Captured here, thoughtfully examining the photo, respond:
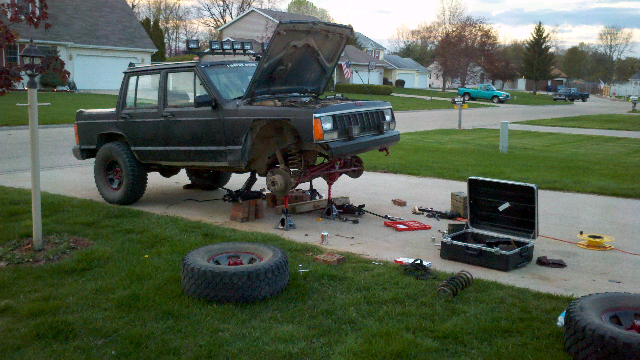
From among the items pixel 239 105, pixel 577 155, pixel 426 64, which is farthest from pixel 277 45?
pixel 426 64

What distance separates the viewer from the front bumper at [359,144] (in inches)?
268

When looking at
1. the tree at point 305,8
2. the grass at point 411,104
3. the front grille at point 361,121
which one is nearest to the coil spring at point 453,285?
the front grille at point 361,121

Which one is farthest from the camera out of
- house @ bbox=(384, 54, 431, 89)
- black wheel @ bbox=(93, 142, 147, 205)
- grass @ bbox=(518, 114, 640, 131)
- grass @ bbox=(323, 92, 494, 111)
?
house @ bbox=(384, 54, 431, 89)

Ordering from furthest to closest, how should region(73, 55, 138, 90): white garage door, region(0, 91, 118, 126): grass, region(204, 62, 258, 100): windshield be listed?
region(73, 55, 138, 90): white garage door
region(0, 91, 118, 126): grass
region(204, 62, 258, 100): windshield

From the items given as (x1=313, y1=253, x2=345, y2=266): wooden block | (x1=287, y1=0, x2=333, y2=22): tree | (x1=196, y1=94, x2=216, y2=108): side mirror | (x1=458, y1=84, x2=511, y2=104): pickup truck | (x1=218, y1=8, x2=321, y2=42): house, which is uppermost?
(x1=287, y1=0, x2=333, y2=22): tree

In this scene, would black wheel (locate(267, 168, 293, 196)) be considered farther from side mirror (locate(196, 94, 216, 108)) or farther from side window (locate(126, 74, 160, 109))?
side window (locate(126, 74, 160, 109))

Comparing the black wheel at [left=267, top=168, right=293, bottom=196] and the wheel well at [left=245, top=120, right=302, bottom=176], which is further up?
the wheel well at [left=245, top=120, right=302, bottom=176]

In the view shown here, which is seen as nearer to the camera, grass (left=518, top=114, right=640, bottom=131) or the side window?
the side window

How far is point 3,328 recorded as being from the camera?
4133mm

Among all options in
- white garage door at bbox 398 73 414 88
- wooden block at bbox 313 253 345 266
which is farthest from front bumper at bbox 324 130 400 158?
white garage door at bbox 398 73 414 88

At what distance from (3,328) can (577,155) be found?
1390 cm

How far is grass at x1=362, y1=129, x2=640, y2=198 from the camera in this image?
1033 cm

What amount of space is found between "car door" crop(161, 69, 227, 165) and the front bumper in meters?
1.49

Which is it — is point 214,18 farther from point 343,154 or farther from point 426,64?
point 343,154
